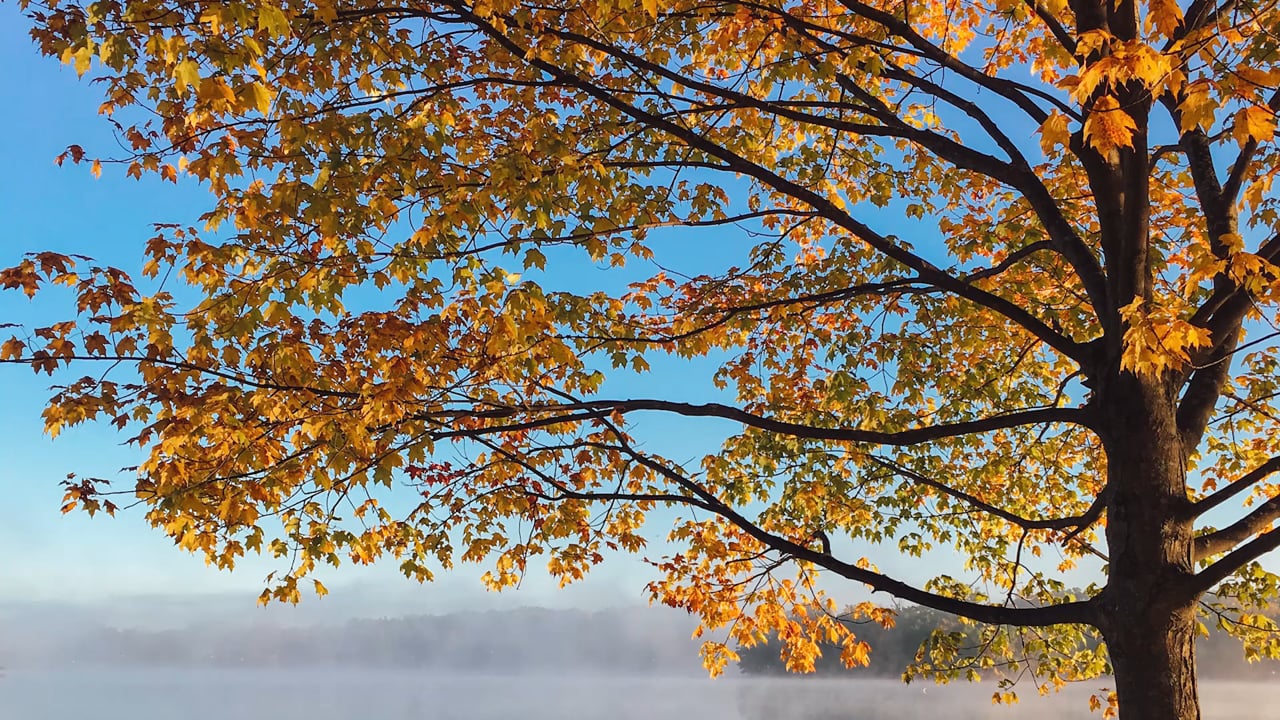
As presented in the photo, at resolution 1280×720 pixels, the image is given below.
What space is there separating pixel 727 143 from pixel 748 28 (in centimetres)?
177

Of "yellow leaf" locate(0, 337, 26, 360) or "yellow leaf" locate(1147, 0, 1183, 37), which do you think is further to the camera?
"yellow leaf" locate(0, 337, 26, 360)

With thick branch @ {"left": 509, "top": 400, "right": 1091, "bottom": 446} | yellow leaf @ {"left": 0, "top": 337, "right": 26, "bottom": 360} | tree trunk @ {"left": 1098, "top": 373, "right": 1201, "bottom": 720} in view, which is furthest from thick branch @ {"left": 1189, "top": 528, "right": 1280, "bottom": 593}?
yellow leaf @ {"left": 0, "top": 337, "right": 26, "bottom": 360}

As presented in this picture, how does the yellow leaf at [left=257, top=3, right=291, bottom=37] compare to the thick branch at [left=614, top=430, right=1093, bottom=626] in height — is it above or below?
above

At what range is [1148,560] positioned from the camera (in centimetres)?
627

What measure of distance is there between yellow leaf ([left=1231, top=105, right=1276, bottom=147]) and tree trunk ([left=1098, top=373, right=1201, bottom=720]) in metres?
3.02

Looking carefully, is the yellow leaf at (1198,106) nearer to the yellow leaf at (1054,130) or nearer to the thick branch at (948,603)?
the yellow leaf at (1054,130)

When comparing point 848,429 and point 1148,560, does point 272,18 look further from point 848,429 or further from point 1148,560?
point 1148,560

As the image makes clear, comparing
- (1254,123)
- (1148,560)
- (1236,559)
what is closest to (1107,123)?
(1254,123)

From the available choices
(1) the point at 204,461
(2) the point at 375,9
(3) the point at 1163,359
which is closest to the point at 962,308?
(3) the point at 1163,359

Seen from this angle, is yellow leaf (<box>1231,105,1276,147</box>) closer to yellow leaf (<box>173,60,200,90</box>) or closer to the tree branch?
the tree branch

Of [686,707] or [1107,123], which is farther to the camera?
[686,707]

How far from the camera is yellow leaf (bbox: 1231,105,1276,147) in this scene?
13.0 feet

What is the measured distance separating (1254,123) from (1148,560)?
3736 mm

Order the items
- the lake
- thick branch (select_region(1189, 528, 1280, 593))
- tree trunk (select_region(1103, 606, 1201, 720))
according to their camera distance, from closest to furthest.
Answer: thick branch (select_region(1189, 528, 1280, 593)) → tree trunk (select_region(1103, 606, 1201, 720)) → the lake
